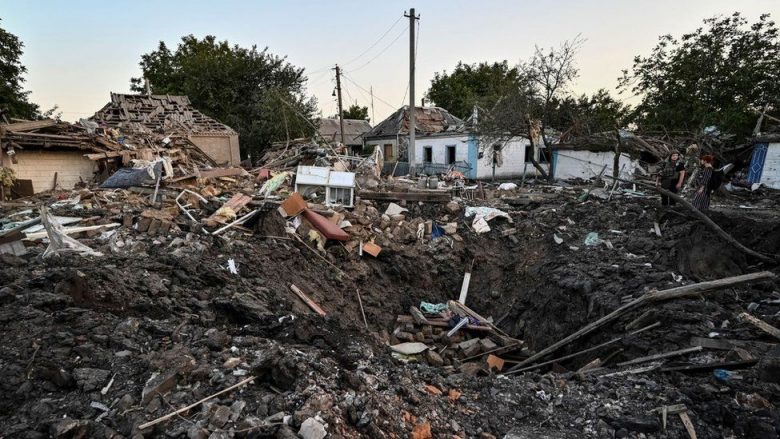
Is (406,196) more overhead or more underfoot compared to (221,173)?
more underfoot

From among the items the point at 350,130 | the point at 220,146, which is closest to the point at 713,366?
the point at 220,146

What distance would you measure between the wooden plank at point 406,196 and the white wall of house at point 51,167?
9956mm

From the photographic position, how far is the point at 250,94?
970 inches

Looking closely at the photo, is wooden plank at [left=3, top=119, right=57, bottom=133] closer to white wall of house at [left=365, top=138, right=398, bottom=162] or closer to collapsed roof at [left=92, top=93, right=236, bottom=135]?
collapsed roof at [left=92, top=93, right=236, bottom=135]

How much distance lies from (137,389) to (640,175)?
14593 millimetres

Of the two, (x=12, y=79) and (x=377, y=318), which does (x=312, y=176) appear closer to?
(x=377, y=318)

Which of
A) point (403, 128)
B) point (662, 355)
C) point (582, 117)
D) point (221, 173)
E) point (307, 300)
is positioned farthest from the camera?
point (403, 128)

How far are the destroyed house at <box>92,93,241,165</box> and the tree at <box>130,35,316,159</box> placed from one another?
161 inches

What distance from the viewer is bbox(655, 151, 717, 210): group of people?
7.54 meters

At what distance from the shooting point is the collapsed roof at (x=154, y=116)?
1628cm

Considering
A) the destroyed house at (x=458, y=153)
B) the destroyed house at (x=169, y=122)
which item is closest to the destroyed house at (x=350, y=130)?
the destroyed house at (x=458, y=153)

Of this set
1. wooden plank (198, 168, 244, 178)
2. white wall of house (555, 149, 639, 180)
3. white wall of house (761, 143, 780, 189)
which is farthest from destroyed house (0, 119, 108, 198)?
white wall of house (761, 143, 780, 189)

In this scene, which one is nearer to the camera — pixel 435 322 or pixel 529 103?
pixel 435 322

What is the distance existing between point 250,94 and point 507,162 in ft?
54.8
